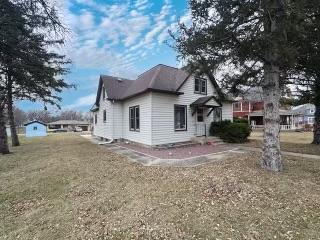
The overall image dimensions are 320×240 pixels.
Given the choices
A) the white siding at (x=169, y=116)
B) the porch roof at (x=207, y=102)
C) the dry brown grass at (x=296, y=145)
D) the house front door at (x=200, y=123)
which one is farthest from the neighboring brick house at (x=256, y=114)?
the white siding at (x=169, y=116)

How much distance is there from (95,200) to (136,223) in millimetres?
1685

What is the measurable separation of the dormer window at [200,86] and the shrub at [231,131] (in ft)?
8.90

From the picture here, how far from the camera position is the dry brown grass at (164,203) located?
434 cm

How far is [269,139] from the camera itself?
7551mm

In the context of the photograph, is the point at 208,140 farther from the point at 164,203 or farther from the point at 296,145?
the point at 164,203

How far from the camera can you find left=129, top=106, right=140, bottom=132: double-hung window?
15.7 metres

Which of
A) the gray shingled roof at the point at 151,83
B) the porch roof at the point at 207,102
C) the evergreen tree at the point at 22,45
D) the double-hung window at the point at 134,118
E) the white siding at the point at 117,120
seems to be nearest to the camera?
the evergreen tree at the point at 22,45

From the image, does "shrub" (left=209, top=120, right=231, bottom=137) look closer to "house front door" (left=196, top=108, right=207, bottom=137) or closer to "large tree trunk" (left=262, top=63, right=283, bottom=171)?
"house front door" (left=196, top=108, right=207, bottom=137)

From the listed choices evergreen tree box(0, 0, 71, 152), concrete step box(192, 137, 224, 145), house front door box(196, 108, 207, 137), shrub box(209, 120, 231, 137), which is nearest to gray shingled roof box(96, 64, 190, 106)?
house front door box(196, 108, 207, 137)

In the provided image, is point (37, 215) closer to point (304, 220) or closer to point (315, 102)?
point (304, 220)

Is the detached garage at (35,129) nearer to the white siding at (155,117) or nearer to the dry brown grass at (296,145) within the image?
the white siding at (155,117)

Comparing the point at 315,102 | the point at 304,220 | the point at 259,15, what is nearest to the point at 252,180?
the point at 304,220

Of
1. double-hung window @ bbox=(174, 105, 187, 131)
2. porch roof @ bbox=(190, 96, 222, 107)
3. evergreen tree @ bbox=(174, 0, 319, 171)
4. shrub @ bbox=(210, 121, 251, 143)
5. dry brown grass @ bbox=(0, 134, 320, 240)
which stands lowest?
dry brown grass @ bbox=(0, 134, 320, 240)

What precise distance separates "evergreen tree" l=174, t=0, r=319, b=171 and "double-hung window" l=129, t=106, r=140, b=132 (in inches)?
312
